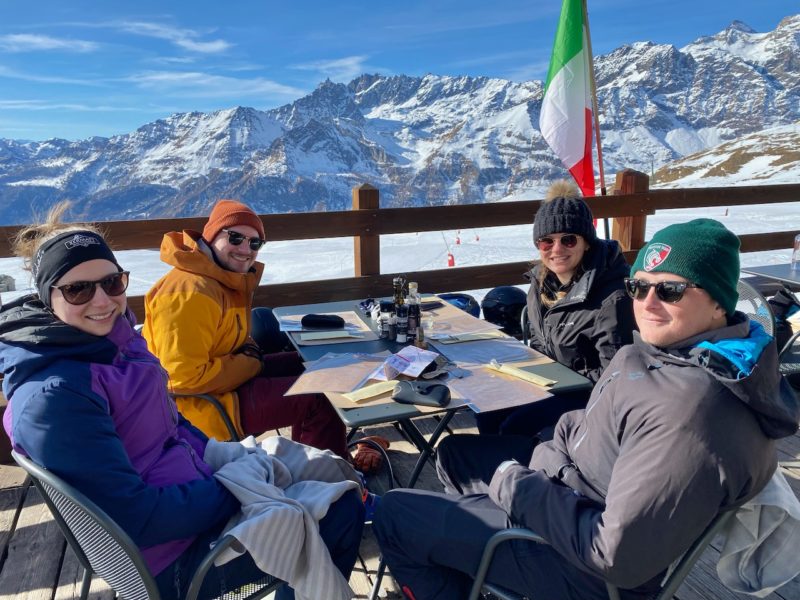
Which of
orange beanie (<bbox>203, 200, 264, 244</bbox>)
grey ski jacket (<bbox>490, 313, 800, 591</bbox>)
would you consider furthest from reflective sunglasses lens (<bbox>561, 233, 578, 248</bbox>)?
orange beanie (<bbox>203, 200, 264, 244</bbox>)

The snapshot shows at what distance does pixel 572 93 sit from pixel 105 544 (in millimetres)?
4879

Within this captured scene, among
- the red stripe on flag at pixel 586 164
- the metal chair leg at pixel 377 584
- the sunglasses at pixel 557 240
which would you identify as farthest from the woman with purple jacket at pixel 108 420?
the red stripe on flag at pixel 586 164

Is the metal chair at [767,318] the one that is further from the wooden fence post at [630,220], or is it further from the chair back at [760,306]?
the wooden fence post at [630,220]

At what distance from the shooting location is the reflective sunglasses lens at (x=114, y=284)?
6.01 feet

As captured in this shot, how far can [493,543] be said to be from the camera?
5.32 feet

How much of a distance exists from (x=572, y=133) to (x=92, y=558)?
4769 millimetres

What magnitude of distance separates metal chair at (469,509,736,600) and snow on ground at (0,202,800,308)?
7.75 meters

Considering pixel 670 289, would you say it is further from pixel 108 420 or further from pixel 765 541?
pixel 108 420

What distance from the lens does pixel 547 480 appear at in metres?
1.69

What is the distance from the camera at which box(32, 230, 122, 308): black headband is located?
1.75m

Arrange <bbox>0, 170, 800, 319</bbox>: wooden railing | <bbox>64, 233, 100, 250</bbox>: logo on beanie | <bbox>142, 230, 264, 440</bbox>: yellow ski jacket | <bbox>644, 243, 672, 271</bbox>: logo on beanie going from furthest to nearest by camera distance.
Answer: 1. <bbox>0, 170, 800, 319</bbox>: wooden railing
2. <bbox>142, 230, 264, 440</bbox>: yellow ski jacket
3. <bbox>64, 233, 100, 250</bbox>: logo on beanie
4. <bbox>644, 243, 672, 271</bbox>: logo on beanie

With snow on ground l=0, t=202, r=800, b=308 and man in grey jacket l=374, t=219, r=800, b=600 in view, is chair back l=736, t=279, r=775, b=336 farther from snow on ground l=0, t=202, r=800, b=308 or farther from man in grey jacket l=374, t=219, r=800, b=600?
snow on ground l=0, t=202, r=800, b=308

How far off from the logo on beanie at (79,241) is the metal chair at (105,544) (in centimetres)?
62

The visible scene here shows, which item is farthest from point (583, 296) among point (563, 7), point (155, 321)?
point (563, 7)
